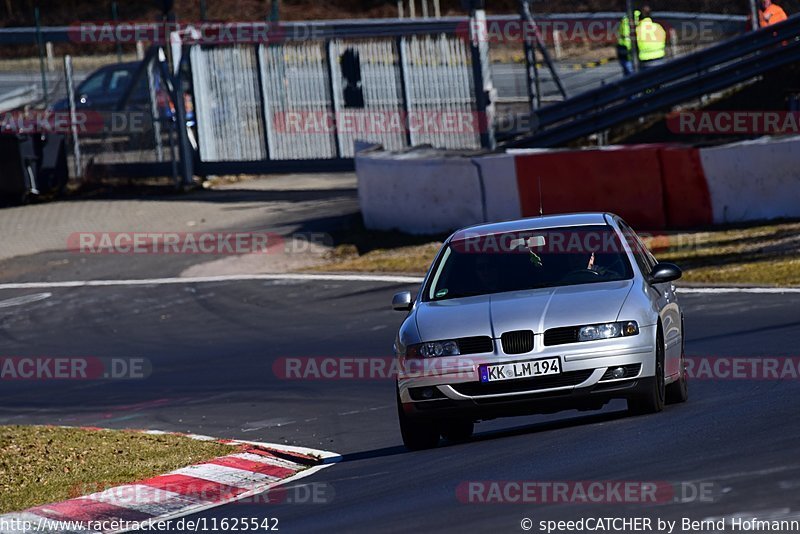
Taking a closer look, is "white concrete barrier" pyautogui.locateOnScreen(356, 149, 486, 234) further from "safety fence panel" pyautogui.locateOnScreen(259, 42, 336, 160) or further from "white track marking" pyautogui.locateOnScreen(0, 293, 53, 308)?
"white track marking" pyautogui.locateOnScreen(0, 293, 53, 308)

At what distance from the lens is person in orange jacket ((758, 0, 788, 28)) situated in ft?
84.8

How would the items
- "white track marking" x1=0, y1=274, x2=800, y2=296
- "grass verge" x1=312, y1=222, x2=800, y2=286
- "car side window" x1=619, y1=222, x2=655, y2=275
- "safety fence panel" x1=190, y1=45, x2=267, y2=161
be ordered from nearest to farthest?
1. "car side window" x1=619, y1=222, x2=655, y2=275
2. "grass verge" x1=312, y1=222, x2=800, y2=286
3. "white track marking" x1=0, y1=274, x2=800, y2=296
4. "safety fence panel" x1=190, y1=45, x2=267, y2=161

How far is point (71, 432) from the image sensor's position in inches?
476

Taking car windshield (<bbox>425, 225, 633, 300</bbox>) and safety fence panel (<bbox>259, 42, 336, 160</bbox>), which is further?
safety fence panel (<bbox>259, 42, 336, 160</bbox>)

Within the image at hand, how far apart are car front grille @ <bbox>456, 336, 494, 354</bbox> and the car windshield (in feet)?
2.48

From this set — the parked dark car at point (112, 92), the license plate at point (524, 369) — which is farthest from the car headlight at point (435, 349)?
the parked dark car at point (112, 92)

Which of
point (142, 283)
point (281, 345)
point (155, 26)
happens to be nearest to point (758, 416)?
point (281, 345)

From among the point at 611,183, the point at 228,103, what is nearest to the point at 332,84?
the point at 228,103

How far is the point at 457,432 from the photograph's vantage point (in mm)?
10406

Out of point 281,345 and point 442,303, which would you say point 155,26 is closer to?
point 281,345

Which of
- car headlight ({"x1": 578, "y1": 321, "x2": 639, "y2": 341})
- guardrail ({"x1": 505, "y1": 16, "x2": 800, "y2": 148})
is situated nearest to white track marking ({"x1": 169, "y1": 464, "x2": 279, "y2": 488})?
car headlight ({"x1": 578, "y1": 321, "x2": 639, "y2": 341})

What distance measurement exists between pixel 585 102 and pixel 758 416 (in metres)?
17.2

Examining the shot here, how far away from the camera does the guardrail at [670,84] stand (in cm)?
2447

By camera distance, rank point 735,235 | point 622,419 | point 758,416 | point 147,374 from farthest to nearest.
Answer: point 735,235 → point 147,374 → point 622,419 → point 758,416
